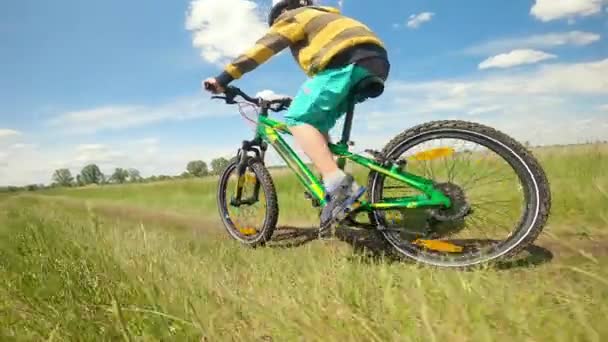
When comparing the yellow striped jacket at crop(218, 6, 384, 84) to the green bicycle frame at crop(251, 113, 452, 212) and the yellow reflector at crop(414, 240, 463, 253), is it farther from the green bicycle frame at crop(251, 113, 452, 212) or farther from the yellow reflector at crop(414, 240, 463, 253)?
the yellow reflector at crop(414, 240, 463, 253)

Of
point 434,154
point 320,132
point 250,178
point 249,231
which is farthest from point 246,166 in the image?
point 434,154

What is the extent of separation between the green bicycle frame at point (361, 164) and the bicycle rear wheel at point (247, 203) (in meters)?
0.48

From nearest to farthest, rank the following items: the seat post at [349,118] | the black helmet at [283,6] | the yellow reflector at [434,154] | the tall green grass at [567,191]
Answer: the yellow reflector at [434,154], the seat post at [349,118], the black helmet at [283,6], the tall green grass at [567,191]

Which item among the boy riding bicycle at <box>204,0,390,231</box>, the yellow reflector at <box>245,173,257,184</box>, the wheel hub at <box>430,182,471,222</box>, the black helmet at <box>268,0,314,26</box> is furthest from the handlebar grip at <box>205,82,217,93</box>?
the wheel hub at <box>430,182,471,222</box>

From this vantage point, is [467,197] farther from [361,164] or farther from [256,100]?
[256,100]

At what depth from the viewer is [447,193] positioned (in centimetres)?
377

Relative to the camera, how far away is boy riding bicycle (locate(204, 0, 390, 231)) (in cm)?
377

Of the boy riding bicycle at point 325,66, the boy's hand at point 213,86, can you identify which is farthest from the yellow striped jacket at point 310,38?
the boy's hand at point 213,86

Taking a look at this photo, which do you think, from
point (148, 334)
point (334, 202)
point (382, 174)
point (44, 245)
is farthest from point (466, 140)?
point (44, 245)

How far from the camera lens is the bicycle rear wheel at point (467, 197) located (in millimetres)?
3412

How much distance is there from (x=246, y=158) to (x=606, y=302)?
15.5ft

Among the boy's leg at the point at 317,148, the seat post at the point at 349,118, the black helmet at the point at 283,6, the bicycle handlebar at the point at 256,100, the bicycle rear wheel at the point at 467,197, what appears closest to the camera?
the bicycle rear wheel at the point at 467,197

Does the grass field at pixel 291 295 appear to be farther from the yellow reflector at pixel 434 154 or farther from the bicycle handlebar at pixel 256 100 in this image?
the bicycle handlebar at pixel 256 100

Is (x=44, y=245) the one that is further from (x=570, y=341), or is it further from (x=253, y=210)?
(x=570, y=341)
